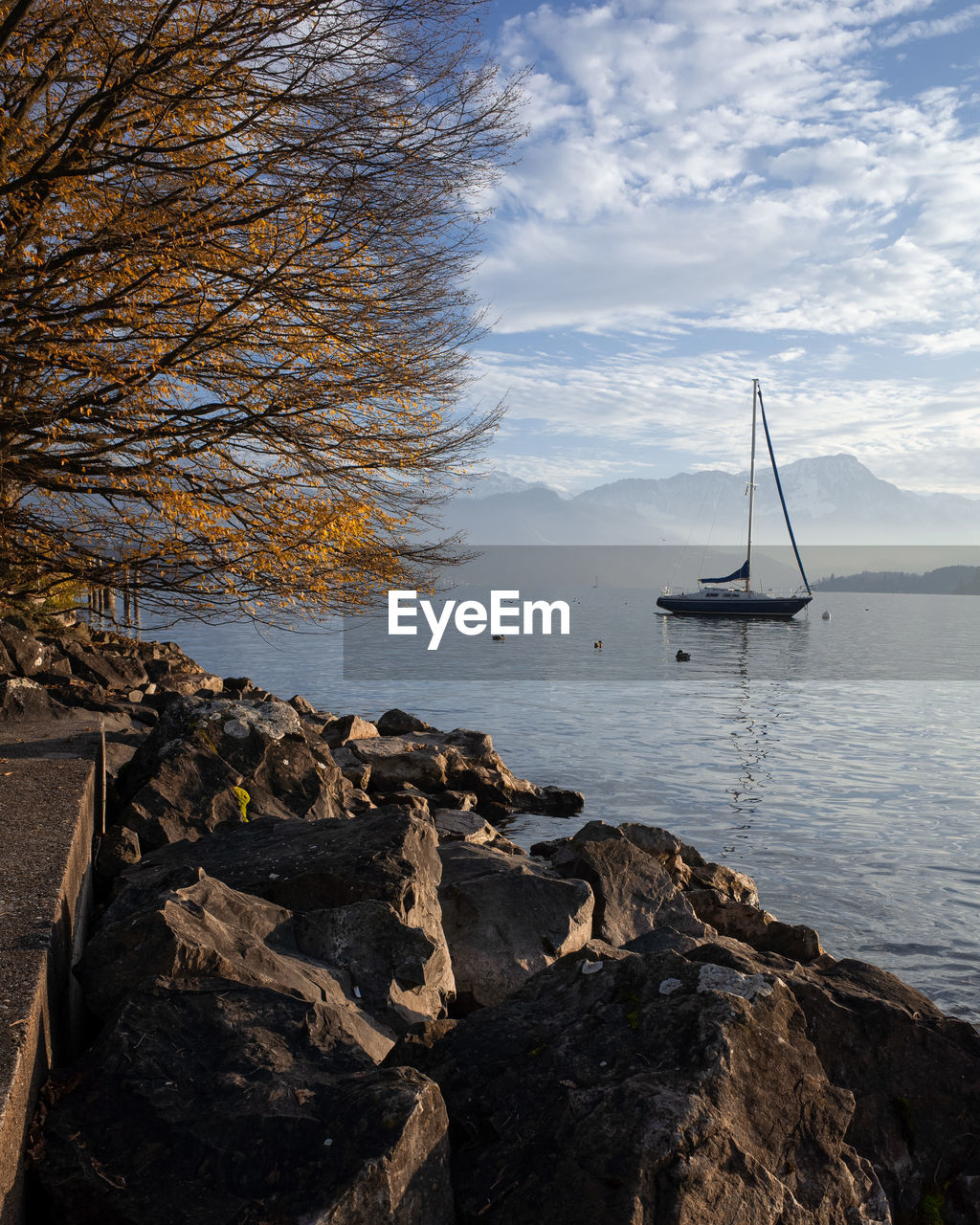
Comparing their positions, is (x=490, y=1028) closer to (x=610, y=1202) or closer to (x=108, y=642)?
(x=610, y=1202)

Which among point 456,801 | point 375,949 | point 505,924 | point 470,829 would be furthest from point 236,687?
point 375,949

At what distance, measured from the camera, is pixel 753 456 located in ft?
242

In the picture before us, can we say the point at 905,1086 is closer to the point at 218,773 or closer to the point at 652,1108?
the point at 652,1108

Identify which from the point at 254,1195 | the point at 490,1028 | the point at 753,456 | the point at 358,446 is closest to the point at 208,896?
the point at 490,1028

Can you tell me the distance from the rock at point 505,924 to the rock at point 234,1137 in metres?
2.54

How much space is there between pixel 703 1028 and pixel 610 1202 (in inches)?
28.4

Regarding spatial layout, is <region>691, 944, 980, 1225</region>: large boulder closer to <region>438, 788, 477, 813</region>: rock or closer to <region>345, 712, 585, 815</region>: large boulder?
<region>438, 788, 477, 813</region>: rock

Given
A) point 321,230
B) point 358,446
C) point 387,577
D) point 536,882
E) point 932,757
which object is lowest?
point 932,757

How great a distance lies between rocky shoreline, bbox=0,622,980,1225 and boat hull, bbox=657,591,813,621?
79268 mm

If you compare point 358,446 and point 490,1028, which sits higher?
point 358,446

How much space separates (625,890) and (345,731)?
902 centimetres

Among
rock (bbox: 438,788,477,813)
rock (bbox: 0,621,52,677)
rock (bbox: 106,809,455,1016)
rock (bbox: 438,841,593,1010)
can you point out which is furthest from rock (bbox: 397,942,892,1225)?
rock (bbox: 0,621,52,677)

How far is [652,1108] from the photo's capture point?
3295 millimetres

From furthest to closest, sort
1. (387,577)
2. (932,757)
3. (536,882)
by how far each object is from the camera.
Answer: (932,757) < (387,577) < (536,882)
